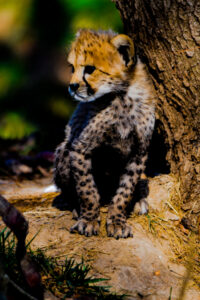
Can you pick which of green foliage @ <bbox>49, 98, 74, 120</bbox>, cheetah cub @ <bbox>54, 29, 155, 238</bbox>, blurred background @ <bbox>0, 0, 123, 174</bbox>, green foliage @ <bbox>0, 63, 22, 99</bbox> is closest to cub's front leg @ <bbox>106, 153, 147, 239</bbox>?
cheetah cub @ <bbox>54, 29, 155, 238</bbox>

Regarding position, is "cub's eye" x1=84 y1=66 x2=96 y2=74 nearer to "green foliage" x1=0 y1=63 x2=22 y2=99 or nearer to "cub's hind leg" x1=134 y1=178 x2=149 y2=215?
"cub's hind leg" x1=134 y1=178 x2=149 y2=215

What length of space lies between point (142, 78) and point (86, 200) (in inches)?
46.0

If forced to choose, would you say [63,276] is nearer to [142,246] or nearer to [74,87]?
[142,246]

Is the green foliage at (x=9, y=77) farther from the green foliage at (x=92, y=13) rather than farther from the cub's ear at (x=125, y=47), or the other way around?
the cub's ear at (x=125, y=47)

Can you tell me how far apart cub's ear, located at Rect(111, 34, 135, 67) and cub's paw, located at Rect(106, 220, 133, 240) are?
133cm

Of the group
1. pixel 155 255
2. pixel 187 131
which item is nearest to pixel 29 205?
pixel 155 255

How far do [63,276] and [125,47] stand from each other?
6.05 feet

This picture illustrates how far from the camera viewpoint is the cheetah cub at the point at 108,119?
2998 millimetres

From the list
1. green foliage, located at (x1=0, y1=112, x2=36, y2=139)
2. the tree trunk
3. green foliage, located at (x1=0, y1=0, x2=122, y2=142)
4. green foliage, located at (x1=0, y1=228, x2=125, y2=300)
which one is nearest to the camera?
green foliage, located at (x1=0, y1=228, x2=125, y2=300)

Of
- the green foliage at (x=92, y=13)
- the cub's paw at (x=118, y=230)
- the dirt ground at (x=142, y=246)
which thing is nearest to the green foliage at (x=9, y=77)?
the green foliage at (x=92, y=13)

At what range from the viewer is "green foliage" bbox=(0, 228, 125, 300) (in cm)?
223

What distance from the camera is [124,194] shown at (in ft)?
10.6

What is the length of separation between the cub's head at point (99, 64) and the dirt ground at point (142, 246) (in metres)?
1.08

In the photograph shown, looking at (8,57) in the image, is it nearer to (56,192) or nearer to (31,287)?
(56,192)
